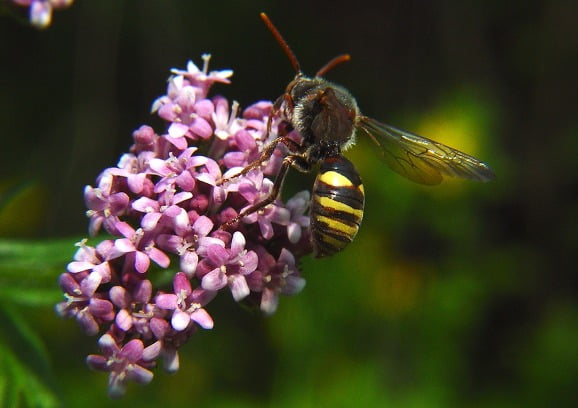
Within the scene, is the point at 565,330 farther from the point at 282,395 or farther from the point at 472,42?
the point at 472,42

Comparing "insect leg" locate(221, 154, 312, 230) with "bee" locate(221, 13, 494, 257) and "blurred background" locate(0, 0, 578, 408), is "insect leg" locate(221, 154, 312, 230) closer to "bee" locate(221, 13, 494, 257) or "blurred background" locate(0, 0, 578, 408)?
"bee" locate(221, 13, 494, 257)

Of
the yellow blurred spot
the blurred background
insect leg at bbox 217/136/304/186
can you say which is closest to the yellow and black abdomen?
insect leg at bbox 217/136/304/186

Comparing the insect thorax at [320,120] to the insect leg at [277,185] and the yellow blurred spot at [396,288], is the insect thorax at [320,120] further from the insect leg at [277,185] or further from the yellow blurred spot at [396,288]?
the yellow blurred spot at [396,288]

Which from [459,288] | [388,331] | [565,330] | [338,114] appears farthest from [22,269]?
[565,330]

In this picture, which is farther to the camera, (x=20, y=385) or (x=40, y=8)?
(x=20, y=385)

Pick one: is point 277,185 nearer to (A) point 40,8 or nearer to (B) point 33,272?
(A) point 40,8

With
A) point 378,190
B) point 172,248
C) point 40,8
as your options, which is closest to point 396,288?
point 378,190
